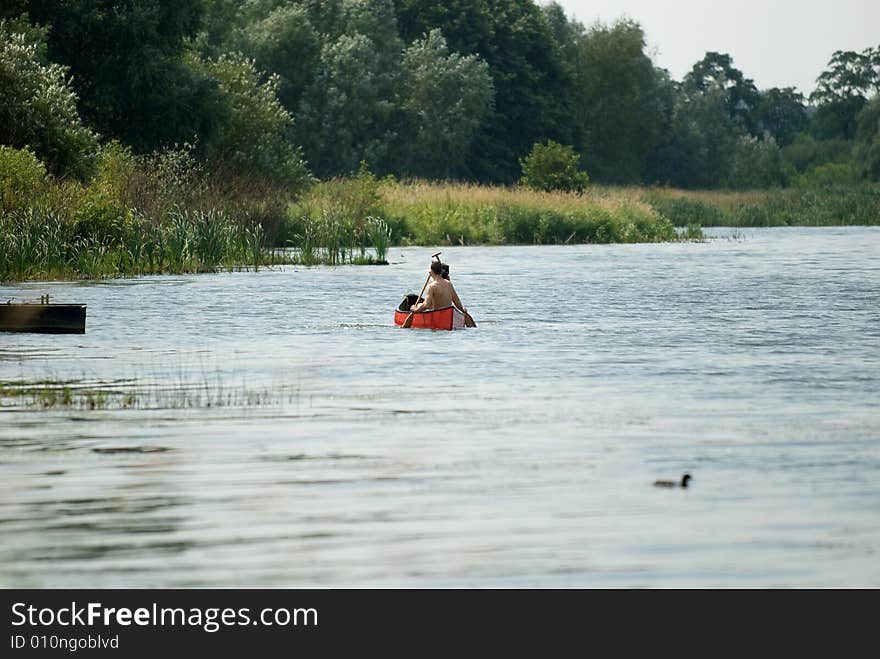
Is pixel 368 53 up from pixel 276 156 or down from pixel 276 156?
up

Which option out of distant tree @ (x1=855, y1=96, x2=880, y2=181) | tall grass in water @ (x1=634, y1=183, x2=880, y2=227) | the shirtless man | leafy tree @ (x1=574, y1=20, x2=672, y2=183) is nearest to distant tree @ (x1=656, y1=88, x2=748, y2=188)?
leafy tree @ (x1=574, y1=20, x2=672, y2=183)

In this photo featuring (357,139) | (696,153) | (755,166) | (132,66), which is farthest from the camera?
(696,153)

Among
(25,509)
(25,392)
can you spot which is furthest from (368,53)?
(25,509)

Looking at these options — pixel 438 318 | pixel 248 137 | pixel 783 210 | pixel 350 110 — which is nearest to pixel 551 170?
pixel 248 137

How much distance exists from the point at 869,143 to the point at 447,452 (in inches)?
3817

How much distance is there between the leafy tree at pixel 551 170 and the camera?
6800 centimetres

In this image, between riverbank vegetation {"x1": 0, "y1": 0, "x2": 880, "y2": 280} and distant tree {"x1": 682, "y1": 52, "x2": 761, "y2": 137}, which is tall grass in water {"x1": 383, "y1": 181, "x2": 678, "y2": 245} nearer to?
riverbank vegetation {"x1": 0, "y1": 0, "x2": 880, "y2": 280}

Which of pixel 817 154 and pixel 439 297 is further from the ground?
pixel 817 154

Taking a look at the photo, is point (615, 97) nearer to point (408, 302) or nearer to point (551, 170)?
point (551, 170)

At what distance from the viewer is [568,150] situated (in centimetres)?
6969

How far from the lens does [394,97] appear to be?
90.5 meters

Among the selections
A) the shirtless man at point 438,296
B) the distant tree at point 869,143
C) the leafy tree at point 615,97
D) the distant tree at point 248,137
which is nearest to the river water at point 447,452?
the shirtless man at point 438,296

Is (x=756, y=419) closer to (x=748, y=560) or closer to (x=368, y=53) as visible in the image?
(x=748, y=560)

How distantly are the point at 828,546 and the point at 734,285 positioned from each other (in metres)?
27.0
